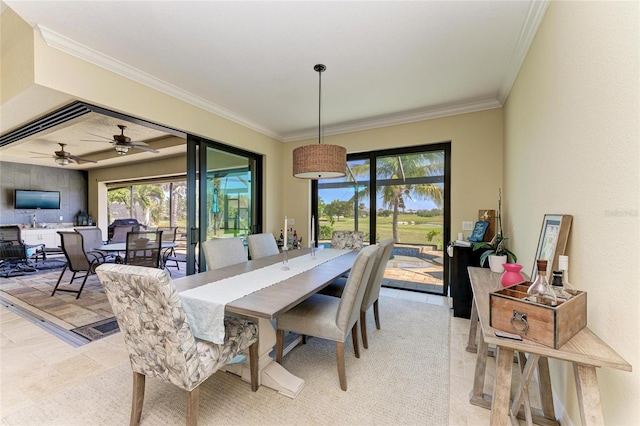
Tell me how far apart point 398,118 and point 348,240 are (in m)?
2.01

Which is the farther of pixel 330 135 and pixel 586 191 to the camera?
pixel 330 135

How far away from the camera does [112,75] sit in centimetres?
257

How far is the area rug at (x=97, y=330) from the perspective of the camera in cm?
268

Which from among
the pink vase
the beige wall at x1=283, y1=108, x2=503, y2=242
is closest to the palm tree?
the beige wall at x1=283, y1=108, x2=503, y2=242

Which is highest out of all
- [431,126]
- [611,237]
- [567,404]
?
[431,126]

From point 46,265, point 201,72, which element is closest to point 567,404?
point 201,72

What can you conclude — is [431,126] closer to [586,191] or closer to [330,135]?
[330,135]

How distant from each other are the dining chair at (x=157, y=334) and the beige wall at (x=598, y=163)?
1850mm

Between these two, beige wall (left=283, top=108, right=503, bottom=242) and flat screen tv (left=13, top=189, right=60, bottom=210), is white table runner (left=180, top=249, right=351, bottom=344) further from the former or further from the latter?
flat screen tv (left=13, top=189, right=60, bottom=210)

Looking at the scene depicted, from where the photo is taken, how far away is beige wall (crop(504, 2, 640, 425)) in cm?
99

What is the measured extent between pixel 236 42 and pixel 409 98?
2.19 m

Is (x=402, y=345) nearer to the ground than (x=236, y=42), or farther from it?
nearer to the ground

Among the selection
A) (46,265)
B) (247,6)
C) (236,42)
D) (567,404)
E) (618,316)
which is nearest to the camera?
(618,316)

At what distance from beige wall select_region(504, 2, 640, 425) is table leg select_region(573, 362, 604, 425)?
115mm
